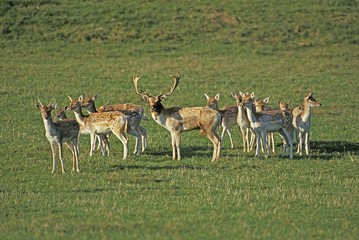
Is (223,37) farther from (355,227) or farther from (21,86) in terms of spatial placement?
(355,227)

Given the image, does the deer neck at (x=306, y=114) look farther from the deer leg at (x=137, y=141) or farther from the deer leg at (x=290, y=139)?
the deer leg at (x=137, y=141)

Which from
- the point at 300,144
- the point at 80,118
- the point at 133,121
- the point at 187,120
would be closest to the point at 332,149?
the point at 300,144

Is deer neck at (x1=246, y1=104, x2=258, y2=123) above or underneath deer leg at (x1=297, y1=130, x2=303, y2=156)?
above

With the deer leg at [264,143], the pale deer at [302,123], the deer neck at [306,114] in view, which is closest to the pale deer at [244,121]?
the deer leg at [264,143]

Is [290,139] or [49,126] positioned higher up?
[49,126]

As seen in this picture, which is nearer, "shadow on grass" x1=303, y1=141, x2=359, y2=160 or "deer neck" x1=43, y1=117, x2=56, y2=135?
"deer neck" x1=43, y1=117, x2=56, y2=135

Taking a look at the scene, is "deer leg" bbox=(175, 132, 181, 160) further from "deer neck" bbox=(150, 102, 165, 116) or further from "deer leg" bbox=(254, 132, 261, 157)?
"deer leg" bbox=(254, 132, 261, 157)

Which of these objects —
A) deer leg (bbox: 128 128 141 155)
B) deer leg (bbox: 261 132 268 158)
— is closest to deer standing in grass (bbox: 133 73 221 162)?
deer leg (bbox: 128 128 141 155)

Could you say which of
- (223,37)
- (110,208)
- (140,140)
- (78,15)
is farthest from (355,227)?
(78,15)

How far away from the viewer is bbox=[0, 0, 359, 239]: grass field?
12562 mm

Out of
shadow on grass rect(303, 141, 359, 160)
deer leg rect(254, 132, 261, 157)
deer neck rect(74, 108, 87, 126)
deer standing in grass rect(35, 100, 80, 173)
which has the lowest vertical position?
shadow on grass rect(303, 141, 359, 160)

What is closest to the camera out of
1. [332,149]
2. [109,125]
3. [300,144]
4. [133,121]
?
[109,125]

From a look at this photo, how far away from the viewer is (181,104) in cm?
2750

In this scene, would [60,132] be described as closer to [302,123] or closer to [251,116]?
[251,116]
